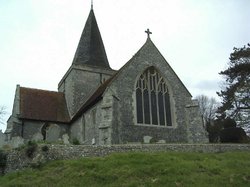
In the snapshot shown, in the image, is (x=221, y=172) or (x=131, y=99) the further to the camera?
(x=131, y=99)

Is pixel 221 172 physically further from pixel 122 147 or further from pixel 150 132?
pixel 150 132

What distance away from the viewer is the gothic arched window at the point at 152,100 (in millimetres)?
26328

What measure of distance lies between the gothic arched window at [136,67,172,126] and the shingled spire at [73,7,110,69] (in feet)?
33.9

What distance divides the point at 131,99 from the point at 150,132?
2598mm

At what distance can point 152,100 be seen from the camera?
27.1 meters

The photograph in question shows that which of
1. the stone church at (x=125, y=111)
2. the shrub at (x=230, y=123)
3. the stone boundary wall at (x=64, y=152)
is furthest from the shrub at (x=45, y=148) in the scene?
the shrub at (x=230, y=123)

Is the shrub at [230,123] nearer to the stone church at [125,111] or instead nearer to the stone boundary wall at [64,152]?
the stone church at [125,111]

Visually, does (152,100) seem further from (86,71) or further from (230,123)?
(86,71)

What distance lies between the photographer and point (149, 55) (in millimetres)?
28062

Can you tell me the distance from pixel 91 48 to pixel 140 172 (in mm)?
22774

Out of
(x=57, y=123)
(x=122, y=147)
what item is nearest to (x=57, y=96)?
(x=57, y=123)

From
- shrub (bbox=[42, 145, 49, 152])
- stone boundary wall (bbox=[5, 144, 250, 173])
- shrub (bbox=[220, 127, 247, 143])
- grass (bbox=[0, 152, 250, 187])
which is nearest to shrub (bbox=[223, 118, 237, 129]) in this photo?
shrub (bbox=[220, 127, 247, 143])

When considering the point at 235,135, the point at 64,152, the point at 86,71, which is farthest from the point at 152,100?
the point at 86,71

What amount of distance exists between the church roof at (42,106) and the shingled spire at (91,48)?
413 centimetres
